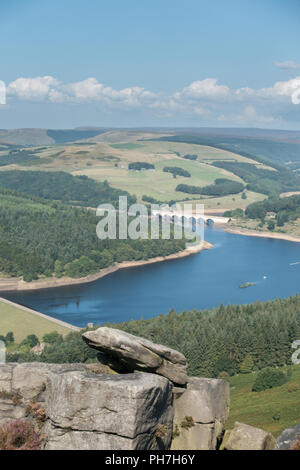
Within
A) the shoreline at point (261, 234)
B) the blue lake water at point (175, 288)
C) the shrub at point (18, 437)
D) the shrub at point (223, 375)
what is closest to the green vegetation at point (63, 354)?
the shrub at point (223, 375)

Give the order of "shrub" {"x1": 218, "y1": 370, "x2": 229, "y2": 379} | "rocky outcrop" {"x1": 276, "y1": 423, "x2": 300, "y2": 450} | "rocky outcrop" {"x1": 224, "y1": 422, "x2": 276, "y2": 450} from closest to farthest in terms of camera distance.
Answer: "rocky outcrop" {"x1": 276, "y1": 423, "x2": 300, "y2": 450} → "rocky outcrop" {"x1": 224, "y1": 422, "x2": 276, "y2": 450} → "shrub" {"x1": 218, "y1": 370, "x2": 229, "y2": 379}

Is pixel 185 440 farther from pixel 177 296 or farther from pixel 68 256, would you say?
pixel 68 256

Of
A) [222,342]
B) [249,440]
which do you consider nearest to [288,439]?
[249,440]

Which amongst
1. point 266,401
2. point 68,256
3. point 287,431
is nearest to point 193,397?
point 287,431

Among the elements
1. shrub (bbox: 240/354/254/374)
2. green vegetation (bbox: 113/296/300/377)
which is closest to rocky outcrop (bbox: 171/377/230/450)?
green vegetation (bbox: 113/296/300/377)

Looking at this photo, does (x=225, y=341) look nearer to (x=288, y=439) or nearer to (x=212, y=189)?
(x=288, y=439)

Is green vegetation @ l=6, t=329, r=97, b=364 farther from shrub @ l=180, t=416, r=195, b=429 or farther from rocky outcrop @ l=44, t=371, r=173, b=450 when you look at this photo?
rocky outcrop @ l=44, t=371, r=173, b=450
